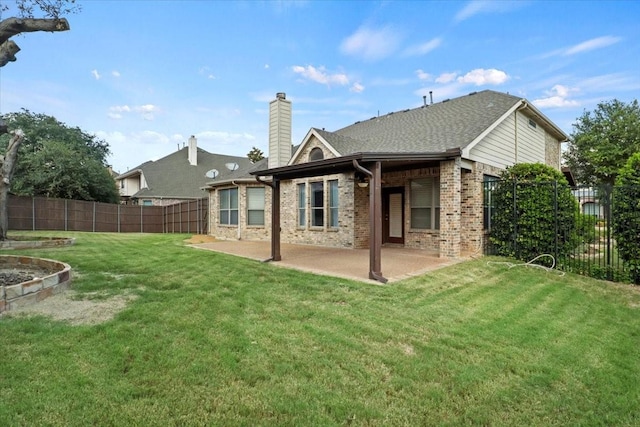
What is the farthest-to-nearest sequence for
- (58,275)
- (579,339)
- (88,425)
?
(58,275) → (579,339) → (88,425)

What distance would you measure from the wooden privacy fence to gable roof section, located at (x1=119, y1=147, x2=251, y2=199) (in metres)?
3.97

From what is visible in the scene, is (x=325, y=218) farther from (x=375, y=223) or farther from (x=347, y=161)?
(x=375, y=223)

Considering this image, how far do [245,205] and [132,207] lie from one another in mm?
11181

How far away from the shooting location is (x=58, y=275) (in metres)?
5.43

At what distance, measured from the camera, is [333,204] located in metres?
12.2

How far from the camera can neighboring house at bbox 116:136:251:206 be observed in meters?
26.3

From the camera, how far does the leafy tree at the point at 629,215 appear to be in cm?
690

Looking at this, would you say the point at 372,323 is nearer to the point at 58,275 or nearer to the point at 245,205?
the point at 58,275

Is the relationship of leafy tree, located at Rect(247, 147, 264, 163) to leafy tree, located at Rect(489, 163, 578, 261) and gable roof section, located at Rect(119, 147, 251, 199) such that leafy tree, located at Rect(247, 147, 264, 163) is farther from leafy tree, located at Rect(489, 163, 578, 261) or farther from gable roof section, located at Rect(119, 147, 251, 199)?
leafy tree, located at Rect(489, 163, 578, 261)

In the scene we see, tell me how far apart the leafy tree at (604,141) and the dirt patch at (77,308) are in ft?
113

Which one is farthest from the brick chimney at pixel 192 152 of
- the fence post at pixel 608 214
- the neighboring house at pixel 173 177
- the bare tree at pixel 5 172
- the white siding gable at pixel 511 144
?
the fence post at pixel 608 214

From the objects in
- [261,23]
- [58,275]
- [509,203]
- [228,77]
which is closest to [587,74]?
[509,203]

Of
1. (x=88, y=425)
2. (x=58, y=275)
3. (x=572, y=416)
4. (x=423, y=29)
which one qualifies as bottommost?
(x=572, y=416)

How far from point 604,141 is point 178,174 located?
3595 cm
